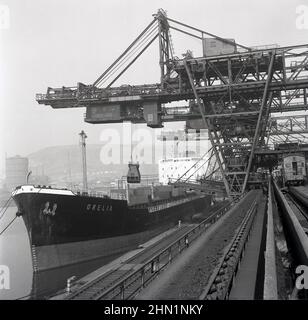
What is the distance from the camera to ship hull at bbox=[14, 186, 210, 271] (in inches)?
894

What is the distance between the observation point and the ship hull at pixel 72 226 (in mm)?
22719

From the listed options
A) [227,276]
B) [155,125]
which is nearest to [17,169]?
[155,125]

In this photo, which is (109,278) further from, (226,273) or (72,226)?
(226,273)

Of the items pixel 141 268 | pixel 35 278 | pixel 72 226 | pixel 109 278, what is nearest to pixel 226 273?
pixel 141 268

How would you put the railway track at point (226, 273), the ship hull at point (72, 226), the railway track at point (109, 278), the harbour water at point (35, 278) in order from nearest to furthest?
the railway track at point (226, 273)
the railway track at point (109, 278)
the harbour water at point (35, 278)
the ship hull at point (72, 226)

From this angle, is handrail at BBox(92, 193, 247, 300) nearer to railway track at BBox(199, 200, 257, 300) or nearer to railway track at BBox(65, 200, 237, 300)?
railway track at BBox(65, 200, 237, 300)

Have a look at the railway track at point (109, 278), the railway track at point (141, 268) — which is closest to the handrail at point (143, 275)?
the railway track at point (141, 268)

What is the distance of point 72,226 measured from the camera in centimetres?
2417

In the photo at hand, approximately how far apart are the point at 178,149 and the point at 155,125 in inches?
1949

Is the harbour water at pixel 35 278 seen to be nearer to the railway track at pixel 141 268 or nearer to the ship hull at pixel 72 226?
the ship hull at pixel 72 226

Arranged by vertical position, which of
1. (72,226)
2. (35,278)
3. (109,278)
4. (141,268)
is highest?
(141,268)

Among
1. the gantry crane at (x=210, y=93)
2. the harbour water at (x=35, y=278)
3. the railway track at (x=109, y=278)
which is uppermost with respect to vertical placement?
the gantry crane at (x=210, y=93)

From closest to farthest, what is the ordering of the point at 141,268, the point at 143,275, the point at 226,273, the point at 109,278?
the point at 226,273 < the point at 141,268 < the point at 143,275 < the point at 109,278
